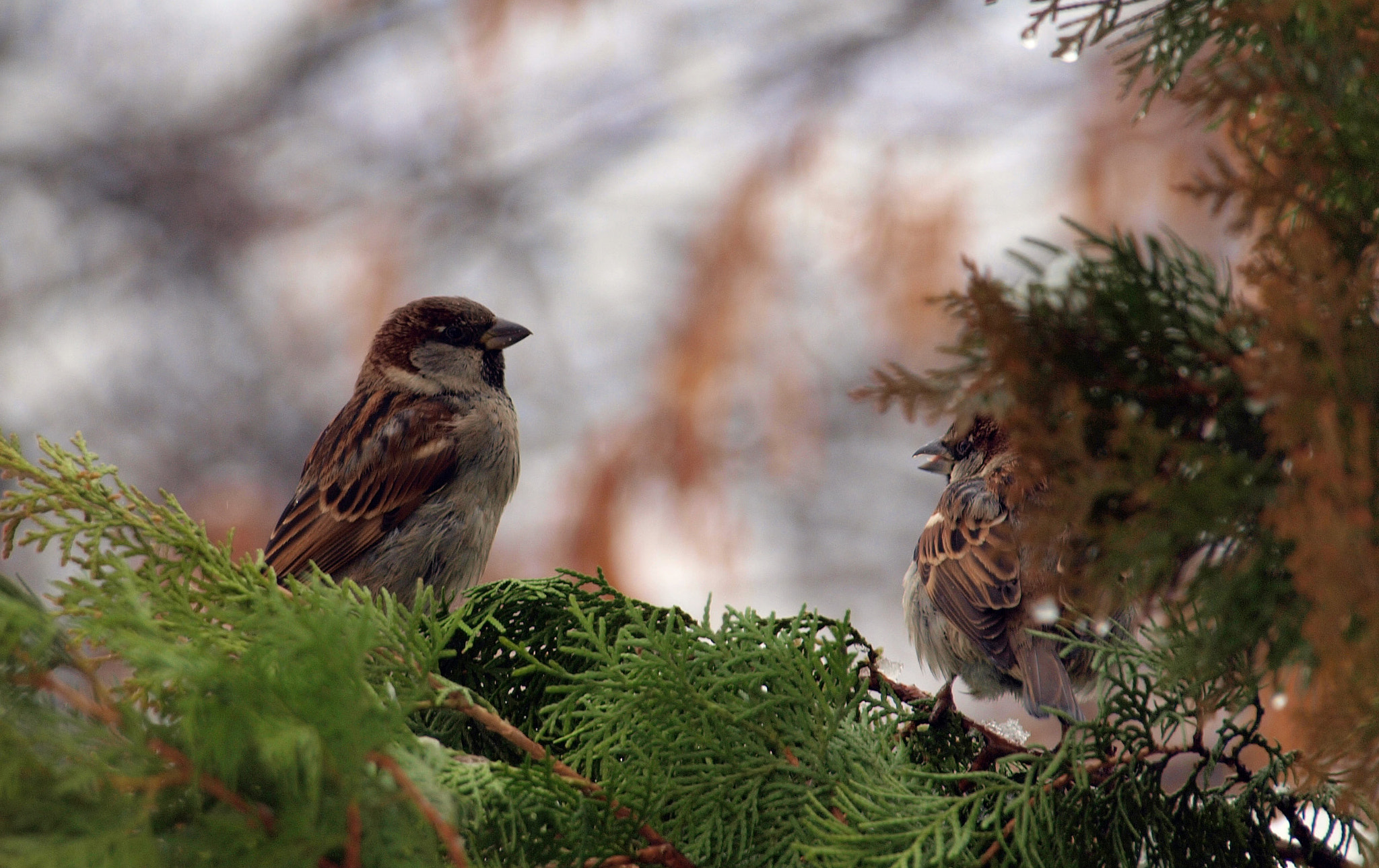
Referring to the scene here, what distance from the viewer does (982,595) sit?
2.27 metres

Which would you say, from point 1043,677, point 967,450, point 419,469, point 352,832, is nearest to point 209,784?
point 352,832

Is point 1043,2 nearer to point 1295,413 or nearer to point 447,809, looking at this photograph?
point 1295,413

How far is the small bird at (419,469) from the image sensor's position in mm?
2820

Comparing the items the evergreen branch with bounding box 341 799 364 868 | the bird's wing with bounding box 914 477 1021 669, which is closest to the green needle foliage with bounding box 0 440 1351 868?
the evergreen branch with bounding box 341 799 364 868

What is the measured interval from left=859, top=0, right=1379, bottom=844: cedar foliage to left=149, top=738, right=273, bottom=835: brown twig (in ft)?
1.68

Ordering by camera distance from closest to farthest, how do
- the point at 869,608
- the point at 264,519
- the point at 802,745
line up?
1. the point at 802,745
2. the point at 264,519
3. the point at 869,608

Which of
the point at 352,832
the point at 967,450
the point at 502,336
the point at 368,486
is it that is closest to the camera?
the point at 352,832

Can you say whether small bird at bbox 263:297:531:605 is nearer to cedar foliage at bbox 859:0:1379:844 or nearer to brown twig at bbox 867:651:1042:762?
brown twig at bbox 867:651:1042:762

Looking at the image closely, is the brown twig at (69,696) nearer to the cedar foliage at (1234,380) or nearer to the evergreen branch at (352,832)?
the evergreen branch at (352,832)

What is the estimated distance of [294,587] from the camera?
110cm

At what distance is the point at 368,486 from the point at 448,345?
52 cm

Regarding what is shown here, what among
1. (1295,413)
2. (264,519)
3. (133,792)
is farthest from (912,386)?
(264,519)

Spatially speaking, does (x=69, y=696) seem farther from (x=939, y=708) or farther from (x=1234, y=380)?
(x=939, y=708)

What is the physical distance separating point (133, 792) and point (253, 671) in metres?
0.10
